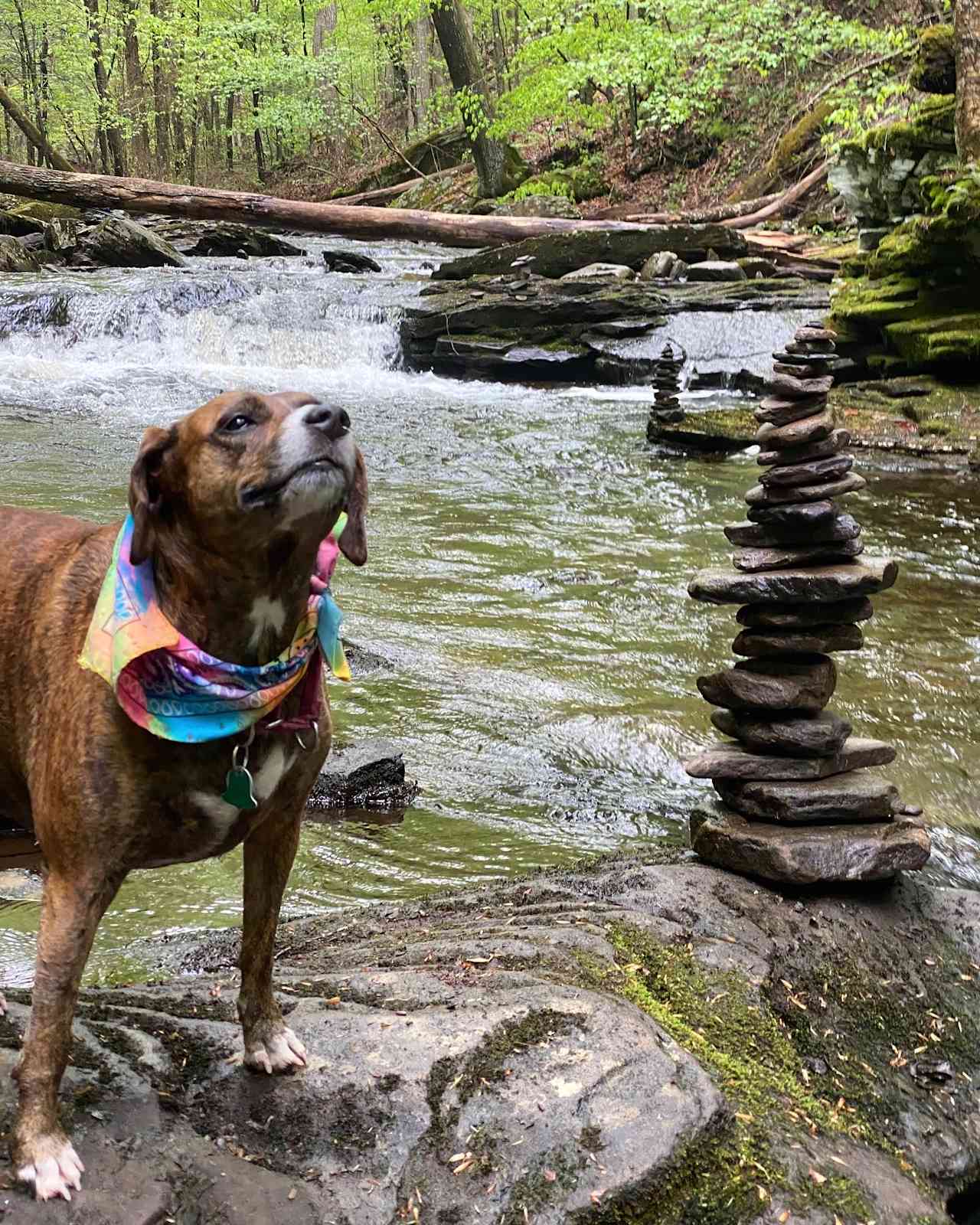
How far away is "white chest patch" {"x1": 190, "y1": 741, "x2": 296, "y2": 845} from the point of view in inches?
95.0

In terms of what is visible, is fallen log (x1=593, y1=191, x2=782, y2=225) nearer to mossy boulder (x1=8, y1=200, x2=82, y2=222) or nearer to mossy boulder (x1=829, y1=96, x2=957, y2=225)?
mossy boulder (x1=829, y1=96, x2=957, y2=225)

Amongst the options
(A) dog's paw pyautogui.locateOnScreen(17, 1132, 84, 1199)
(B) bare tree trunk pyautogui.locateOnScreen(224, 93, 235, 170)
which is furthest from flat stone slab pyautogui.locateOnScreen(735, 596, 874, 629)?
(B) bare tree trunk pyautogui.locateOnScreen(224, 93, 235, 170)

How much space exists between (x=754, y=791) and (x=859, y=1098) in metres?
1.49

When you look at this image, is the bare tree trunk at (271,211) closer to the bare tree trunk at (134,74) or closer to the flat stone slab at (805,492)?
the bare tree trunk at (134,74)

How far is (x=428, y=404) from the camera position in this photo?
16.7 m

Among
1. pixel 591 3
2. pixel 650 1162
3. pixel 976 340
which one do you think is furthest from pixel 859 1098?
pixel 591 3

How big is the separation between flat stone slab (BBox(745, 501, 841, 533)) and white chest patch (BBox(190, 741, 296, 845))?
106 inches

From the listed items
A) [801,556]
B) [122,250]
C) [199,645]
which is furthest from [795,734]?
[122,250]

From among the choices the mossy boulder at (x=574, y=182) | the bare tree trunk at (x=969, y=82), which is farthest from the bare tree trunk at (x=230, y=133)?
the bare tree trunk at (x=969, y=82)

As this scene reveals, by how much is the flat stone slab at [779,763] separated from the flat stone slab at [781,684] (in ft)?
0.68

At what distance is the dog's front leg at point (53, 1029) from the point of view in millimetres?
2232

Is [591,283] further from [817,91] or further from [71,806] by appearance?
[71,806]

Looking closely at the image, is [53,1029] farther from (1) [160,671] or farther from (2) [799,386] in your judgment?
(2) [799,386]

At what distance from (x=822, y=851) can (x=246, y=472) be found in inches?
113
